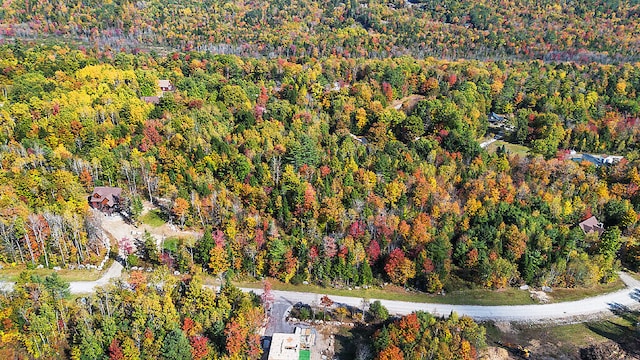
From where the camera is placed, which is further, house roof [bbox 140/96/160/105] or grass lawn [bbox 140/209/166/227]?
house roof [bbox 140/96/160/105]

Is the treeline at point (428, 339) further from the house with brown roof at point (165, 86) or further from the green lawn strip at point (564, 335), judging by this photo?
the house with brown roof at point (165, 86)

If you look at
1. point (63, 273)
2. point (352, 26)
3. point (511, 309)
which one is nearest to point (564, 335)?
point (511, 309)

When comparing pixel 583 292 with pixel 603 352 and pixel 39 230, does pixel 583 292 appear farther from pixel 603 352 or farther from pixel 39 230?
pixel 39 230

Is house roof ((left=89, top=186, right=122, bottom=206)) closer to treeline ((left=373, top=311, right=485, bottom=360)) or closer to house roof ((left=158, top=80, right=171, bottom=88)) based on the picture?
house roof ((left=158, top=80, right=171, bottom=88))

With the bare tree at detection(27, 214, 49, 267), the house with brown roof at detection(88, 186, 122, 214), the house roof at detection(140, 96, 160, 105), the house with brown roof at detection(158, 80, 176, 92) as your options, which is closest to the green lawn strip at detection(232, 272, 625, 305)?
the bare tree at detection(27, 214, 49, 267)

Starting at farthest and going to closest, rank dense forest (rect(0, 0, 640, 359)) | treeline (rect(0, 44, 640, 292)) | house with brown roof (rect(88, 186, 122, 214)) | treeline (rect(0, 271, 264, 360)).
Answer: house with brown roof (rect(88, 186, 122, 214)) < treeline (rect(0, 44, 640, 292)) < dense forest (rect(0, 0, 640, 359)) < treeline (rect(0, 271, 264, 360))
